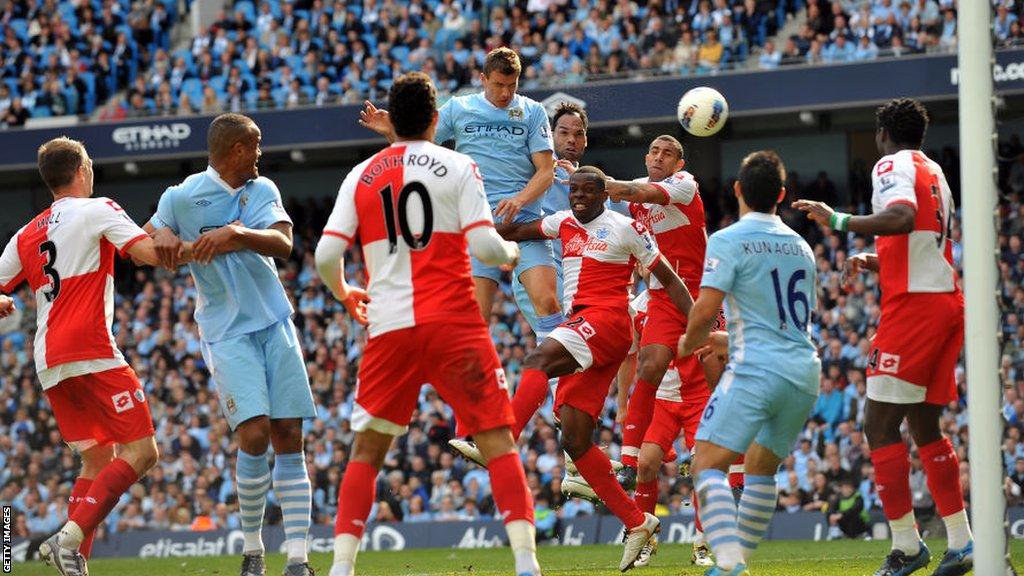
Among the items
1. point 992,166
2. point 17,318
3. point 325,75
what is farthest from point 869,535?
point 17,318

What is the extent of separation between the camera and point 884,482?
8.76 meters

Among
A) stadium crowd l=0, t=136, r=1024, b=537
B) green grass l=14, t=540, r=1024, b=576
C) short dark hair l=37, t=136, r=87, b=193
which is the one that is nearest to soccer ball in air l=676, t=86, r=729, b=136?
green grass l=14, t=540, r=1024, b=576

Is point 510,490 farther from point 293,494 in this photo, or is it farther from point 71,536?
point 71,536

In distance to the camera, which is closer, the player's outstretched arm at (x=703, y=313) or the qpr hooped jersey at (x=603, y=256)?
the player's outstretched arm at (x=703, y=313)

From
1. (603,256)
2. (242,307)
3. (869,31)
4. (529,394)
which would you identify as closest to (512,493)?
(242,307)

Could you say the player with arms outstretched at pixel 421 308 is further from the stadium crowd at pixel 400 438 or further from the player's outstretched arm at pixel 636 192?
the stadium crowd at pixel 400 438

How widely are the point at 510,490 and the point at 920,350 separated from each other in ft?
9.50

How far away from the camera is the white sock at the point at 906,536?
341 inches

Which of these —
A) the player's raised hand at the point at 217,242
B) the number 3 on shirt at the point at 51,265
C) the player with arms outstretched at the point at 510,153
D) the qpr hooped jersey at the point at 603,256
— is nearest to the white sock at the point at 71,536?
the number 3 on shirt at the point at 51,265

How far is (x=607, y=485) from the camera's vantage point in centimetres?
1022

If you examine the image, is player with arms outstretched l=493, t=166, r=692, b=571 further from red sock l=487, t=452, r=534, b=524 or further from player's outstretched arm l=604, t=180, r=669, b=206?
red sock l=487, t=452, r=534, b=524

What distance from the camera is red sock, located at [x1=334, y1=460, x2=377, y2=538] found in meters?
7.31

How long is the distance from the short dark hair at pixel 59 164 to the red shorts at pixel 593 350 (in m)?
3.51

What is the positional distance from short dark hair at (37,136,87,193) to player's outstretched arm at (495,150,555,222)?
307 centimetres
